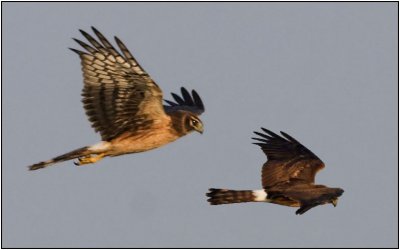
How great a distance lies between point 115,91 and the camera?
14.9 metres

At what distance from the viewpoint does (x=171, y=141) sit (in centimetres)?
1557

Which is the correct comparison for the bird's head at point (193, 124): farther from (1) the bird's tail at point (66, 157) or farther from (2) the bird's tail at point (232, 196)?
(1) the bird's tail at point (66, 157)

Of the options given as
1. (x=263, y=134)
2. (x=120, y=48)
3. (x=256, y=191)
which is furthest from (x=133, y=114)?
(x=263, y=134)

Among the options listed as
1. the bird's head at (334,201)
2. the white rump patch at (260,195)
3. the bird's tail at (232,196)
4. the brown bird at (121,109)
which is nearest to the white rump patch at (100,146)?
the brown bird at (121,109)

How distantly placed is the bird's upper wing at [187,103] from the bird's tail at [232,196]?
1.96 meters

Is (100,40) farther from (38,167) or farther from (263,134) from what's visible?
(263,134)

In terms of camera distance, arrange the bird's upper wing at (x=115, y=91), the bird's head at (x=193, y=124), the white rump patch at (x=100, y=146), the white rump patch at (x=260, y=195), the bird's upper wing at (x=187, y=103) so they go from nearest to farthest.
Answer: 1. the bird's upper wing at (x=115, y=91)
2. the white rump patch at (x=100, y=146)
3. the bird's head at (x=193, y=124)
4. the white rump patch at (x=260, y=195)
5. the bird's upper wing at (x=187, y=103)

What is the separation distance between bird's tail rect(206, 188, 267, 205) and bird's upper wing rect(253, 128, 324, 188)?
474mm

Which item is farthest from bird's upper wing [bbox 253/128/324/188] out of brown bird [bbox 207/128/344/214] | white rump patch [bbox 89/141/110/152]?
white rump patch [bbox 89/141/110/152]

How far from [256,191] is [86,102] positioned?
322 centimetres

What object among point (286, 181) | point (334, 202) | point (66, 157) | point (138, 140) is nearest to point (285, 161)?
point (286, 181)

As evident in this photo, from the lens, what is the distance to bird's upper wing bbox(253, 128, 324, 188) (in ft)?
55.9

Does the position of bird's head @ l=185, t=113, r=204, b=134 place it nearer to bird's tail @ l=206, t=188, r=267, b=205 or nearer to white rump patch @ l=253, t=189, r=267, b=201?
bird's tail @ l=206, t=188, r=267, b=205

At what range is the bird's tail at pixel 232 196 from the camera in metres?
16.3
